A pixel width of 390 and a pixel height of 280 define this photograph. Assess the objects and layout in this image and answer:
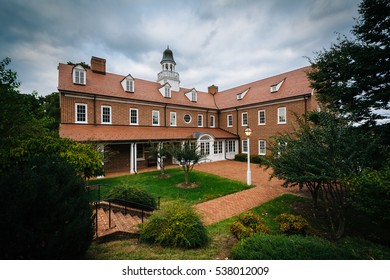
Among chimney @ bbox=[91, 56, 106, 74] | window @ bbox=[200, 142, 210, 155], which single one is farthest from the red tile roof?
chimney @ bbox=[91, 56, 106, 74]

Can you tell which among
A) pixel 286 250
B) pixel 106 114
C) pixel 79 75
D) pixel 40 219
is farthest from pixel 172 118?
pixel 286 250

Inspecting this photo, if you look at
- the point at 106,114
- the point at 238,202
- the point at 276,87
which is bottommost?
the point at 238,202

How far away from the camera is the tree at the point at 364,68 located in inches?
294

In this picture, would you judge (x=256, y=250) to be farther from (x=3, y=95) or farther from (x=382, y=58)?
(x=3, y=95)

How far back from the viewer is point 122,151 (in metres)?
17.3

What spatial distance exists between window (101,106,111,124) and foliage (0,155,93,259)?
15.2m

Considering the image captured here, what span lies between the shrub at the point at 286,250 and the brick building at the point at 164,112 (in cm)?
1108

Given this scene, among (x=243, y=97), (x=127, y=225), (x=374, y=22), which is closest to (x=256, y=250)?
(x=127, y=225)

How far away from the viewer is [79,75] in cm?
1661

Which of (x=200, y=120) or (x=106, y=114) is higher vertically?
(x=200, y=120)

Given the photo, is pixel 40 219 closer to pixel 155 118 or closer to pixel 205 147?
pixel 155 118

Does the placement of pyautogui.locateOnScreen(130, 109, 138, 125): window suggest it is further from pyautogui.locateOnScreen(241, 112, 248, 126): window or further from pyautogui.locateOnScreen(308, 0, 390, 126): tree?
pyautogui.locateOnScreen(308, 0, 390, 126): tree

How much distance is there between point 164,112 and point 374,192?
764 inches
